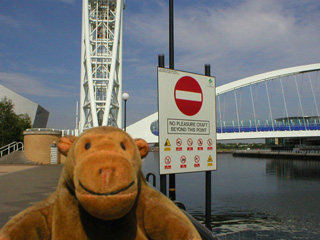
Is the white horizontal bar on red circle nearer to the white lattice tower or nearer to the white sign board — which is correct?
the white sign board

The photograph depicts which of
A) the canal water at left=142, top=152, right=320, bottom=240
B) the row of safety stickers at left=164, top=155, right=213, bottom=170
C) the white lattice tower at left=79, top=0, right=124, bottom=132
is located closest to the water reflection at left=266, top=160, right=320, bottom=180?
the canal water at left=142, top=152, right=320, bottom=240

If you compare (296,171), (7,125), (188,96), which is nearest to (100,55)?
(7,125)

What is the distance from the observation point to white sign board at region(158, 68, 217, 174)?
3.80m

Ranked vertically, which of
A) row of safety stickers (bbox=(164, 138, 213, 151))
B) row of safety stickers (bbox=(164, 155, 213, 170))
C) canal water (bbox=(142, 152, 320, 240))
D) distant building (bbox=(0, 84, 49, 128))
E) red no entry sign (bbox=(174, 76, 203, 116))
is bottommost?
canal water (bbox=(142, 152, 320, 240))

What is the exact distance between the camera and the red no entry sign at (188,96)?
3.92 metres

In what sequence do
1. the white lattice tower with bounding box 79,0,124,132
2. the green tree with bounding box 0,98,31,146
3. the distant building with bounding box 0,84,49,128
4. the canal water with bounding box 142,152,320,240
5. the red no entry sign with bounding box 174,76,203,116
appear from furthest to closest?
the distant building with bounding box 0,84,49,128, the white lattice tower with bounding box 79,0,124,132, the green tree with bounding box 0,98,31,146, the canal water with bounding box 142,152,320,240, the red no entry sign with bounding box 174,76,203,116

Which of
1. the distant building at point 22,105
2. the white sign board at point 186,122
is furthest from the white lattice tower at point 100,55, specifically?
the white sign board at point 186,122

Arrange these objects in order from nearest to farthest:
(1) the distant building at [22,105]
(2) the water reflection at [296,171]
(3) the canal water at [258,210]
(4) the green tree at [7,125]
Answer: (3) the canal water at [258,210] < (2) the water reflection at [296,171] < (4) the green tree at [7,125] < (1) the distant building at [22,105]

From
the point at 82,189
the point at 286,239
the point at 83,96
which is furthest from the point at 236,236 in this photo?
the point at 83,96

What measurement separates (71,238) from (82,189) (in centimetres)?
39

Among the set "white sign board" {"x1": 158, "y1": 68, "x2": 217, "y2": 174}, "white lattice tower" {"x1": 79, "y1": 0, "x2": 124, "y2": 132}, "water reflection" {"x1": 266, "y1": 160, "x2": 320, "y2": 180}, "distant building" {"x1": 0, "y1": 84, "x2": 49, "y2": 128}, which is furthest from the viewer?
"distant building" {"x1": 0, "y1": 84, "x2": 49, "y2": 128}

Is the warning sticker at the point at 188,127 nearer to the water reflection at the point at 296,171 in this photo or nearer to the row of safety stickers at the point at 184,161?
the row of safety stickers at the point at 184,161

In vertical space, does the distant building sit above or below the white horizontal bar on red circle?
above

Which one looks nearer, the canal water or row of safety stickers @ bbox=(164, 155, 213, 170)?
row of safety stickers @ bbox=(164, 155, 213, 170)
